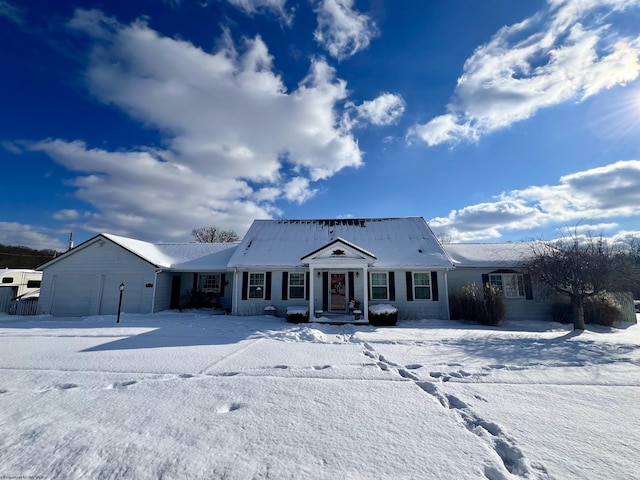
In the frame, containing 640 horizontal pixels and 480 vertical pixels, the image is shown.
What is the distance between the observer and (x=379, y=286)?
635 inches

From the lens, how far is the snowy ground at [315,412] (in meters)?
2.99

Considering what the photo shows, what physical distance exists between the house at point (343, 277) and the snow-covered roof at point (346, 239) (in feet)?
0.18

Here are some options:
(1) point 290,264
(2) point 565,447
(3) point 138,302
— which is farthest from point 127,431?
(3) point 138,302

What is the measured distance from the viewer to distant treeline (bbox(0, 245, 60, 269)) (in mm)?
43031

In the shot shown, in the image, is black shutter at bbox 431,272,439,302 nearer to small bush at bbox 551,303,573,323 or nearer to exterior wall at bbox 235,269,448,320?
exterior wall at bbox 235,269,448,320

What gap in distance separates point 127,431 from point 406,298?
14.0 meters

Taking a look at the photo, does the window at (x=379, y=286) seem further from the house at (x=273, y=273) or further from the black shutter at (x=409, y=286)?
the black shutter at (x=409, y=286)

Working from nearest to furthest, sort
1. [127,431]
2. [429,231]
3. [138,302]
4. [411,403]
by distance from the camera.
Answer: [127,431]
[411,403]
[138,302]
[429,231]

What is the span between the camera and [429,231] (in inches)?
734

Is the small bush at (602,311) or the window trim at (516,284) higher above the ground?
the window trim at (516,284)

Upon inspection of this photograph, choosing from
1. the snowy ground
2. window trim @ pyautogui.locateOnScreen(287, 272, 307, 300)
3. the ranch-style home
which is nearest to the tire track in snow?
the snowy ground

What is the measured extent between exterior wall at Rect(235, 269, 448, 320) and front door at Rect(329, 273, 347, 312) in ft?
0.74

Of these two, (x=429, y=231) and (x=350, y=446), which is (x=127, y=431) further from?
(x=429, y=231)

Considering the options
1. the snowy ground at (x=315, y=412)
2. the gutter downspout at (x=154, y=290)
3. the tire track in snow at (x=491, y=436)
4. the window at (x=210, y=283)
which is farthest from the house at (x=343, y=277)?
the tire track in snow at (x=491, y=436)
